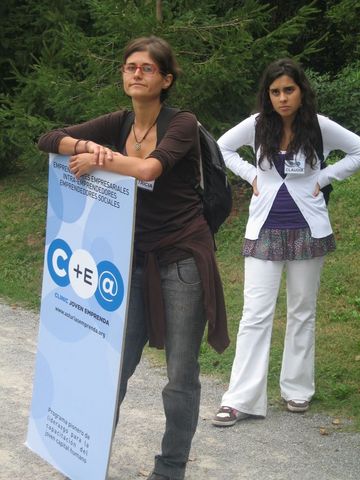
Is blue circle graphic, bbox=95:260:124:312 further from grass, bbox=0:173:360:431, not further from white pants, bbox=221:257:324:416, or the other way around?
grass, bbox=0:173:360:431

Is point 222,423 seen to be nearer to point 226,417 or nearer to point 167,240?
point 226,417

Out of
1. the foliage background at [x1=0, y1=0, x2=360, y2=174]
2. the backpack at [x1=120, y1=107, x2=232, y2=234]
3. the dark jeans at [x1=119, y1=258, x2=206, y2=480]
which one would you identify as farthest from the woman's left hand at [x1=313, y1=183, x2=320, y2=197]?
the foliage background at [x1=0, y1=0, x2=360, y2=174]

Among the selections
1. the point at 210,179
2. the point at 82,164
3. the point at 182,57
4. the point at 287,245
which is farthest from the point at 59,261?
the point at 182,57

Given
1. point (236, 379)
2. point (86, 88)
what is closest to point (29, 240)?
point (86, 88)

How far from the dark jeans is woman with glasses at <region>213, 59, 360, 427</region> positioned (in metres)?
1.01

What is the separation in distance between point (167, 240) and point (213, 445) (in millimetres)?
1408

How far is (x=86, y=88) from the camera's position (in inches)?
381

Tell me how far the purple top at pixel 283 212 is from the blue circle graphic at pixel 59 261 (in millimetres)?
1502

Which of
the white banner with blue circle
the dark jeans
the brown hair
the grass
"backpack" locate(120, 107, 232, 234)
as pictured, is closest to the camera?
the white banner with blue circle

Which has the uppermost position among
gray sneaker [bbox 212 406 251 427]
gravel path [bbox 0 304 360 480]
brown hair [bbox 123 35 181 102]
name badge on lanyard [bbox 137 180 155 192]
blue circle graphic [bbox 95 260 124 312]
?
brown hair [bbox 123 35 181 102]

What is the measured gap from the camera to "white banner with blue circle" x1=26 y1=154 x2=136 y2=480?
12.8 ft

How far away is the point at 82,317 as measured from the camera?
4.13m

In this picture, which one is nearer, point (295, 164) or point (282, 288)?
point (295, 164)

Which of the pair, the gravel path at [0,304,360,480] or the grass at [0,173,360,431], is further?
the grass at [0,173,360,431]
